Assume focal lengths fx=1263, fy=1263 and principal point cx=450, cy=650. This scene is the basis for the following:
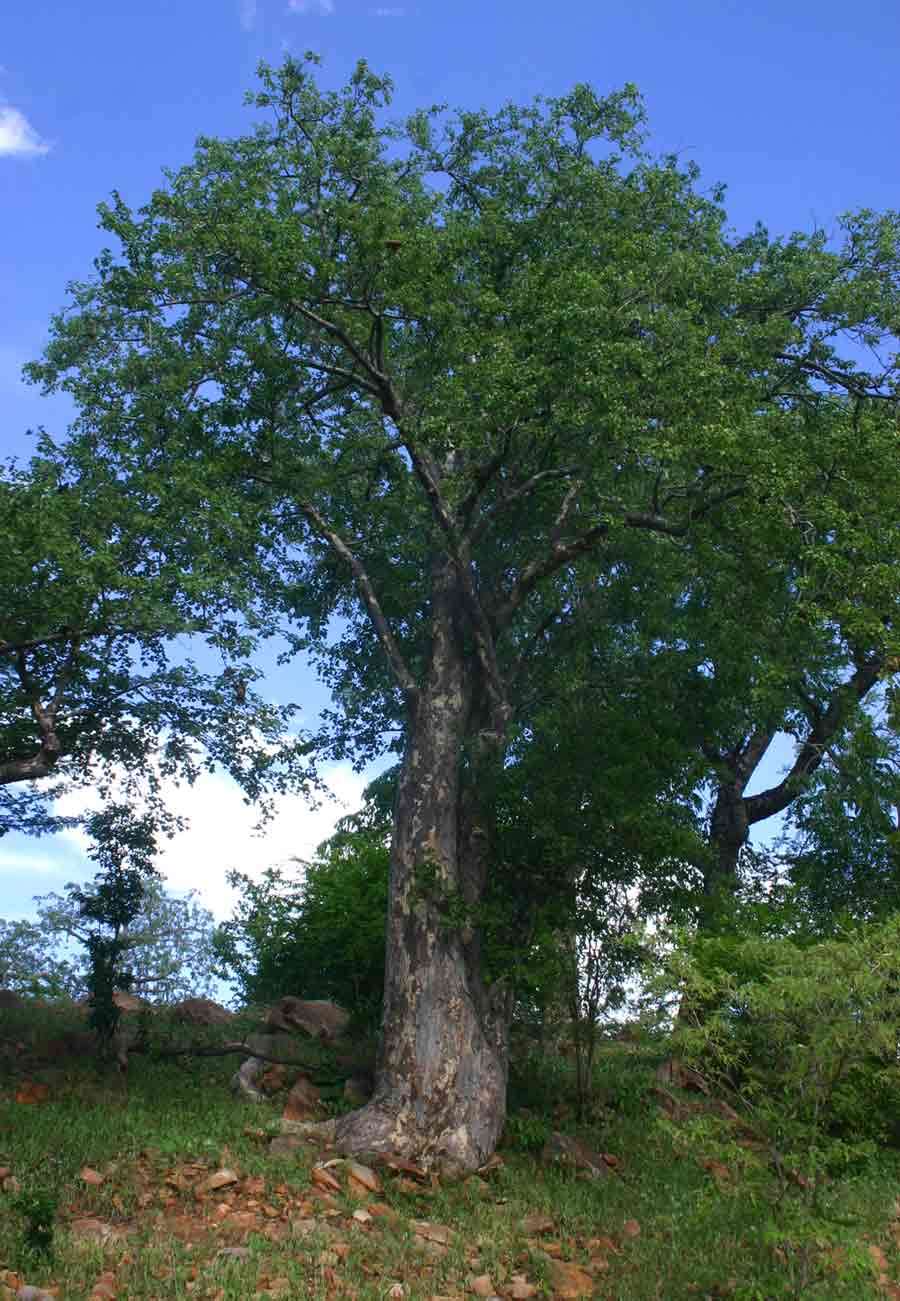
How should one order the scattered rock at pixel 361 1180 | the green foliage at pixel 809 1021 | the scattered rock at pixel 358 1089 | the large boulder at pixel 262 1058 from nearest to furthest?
1. the green foliage at pixel 809 1021
2. the scattered rock at pixel 361 1180
3. the scattered rock at pixel 358 1089
4. the large boulder at pixel 262 1058

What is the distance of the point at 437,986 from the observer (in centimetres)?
1545

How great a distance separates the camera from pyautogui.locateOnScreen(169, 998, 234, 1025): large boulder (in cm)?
2050

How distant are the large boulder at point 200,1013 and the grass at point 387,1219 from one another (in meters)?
4.02

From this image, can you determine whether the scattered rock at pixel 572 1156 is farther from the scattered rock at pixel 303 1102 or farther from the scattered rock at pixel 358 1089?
the scattered rock at pixel 303 1102

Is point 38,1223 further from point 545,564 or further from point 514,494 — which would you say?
point 514,494

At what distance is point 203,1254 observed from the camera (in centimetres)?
1158

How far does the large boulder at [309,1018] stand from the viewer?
19.3 m

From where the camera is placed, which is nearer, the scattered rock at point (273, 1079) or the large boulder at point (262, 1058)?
the large boulder at point (262, 1058)

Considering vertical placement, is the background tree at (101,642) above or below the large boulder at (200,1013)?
above

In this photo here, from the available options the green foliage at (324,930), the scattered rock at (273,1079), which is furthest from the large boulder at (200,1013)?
the scattered rock at (273,1079)

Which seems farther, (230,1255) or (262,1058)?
(262,1058)

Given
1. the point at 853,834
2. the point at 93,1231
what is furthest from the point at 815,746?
the point at 93,1231

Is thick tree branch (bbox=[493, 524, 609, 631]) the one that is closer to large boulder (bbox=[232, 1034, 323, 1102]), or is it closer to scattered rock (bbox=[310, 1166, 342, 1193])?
large boulder (bbox=[232, 1034, 323, 1102])

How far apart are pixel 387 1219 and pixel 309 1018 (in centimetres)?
691
